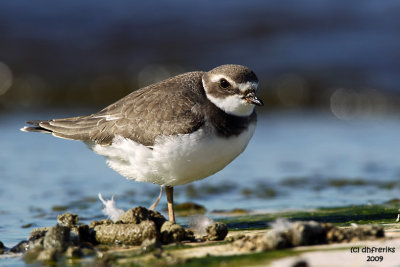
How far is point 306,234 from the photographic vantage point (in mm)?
4594

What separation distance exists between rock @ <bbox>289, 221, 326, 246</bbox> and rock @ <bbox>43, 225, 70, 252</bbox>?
6.29 feet

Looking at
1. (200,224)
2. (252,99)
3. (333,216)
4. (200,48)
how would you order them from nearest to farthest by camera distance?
(200,224) → (252,99) → (333,216) → (200,48)

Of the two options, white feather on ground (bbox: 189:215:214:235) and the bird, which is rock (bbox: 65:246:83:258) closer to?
white feather on ground (bbox: 189:215:214:235)

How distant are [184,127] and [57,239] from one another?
1653mm

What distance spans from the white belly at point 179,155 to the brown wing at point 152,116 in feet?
0.31

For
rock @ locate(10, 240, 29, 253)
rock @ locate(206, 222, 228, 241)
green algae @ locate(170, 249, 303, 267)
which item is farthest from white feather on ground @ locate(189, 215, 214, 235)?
rock @ locate(10, 240, 29, 253)

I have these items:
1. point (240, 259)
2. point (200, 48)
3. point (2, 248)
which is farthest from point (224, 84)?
point (200, 48)

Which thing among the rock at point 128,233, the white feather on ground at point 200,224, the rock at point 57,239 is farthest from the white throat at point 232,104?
the rock at point 57,239

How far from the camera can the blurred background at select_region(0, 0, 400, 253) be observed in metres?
8.45

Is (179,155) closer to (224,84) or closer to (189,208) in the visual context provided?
(224,84)

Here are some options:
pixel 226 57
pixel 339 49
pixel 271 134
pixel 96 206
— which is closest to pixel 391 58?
pixel 339 49

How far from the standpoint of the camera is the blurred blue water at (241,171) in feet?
25.2

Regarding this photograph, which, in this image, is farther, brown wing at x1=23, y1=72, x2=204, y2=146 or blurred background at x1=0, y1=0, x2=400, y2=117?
blurred background at x1=0, y1=0, x2=400, y2=117

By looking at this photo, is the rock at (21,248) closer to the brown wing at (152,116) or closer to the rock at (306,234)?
the brown wing at (152,116)
